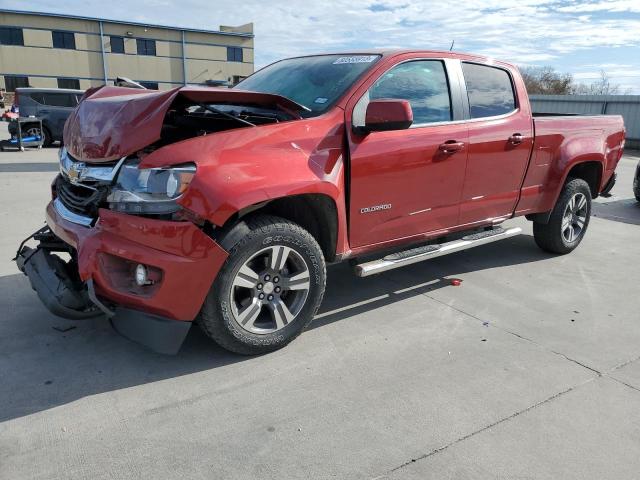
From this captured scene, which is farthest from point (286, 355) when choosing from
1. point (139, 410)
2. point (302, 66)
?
point (302, 66)

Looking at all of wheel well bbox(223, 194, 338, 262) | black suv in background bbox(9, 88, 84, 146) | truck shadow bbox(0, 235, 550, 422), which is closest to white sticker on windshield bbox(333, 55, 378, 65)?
wheel well bbox(223, 194, 338, 262)

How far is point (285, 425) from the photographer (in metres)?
2.66

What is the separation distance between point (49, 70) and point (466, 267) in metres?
49.2

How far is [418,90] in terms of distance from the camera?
4.05 m

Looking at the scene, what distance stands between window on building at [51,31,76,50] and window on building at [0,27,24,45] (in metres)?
2.49

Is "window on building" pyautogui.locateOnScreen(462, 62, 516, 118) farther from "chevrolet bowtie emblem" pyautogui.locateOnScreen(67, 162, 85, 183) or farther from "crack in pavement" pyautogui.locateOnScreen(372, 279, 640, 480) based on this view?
"chevrolet bowtie emblem" pyautogui.locateOnScreen(67, 162, 85, 183)

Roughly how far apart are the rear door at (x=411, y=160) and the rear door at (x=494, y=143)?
0.51ft

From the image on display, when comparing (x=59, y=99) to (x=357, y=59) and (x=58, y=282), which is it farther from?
(x=58, y=282)

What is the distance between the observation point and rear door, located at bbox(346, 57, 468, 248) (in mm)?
3598

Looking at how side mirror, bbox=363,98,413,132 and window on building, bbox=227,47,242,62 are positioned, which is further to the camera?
window on building, bbox=227,47,242,62

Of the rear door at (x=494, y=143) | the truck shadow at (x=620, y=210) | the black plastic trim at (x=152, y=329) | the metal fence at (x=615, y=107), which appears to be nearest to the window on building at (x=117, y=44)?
the metal fence at (x=615, y=107)

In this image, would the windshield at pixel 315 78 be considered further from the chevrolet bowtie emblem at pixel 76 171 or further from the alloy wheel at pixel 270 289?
the chevrolet bowtie emblem at pixel 76 171

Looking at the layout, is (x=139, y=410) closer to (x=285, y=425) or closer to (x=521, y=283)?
(x=285, y=425)

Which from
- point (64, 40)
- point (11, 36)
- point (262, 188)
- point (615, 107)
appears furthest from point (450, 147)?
point (11, 36)
